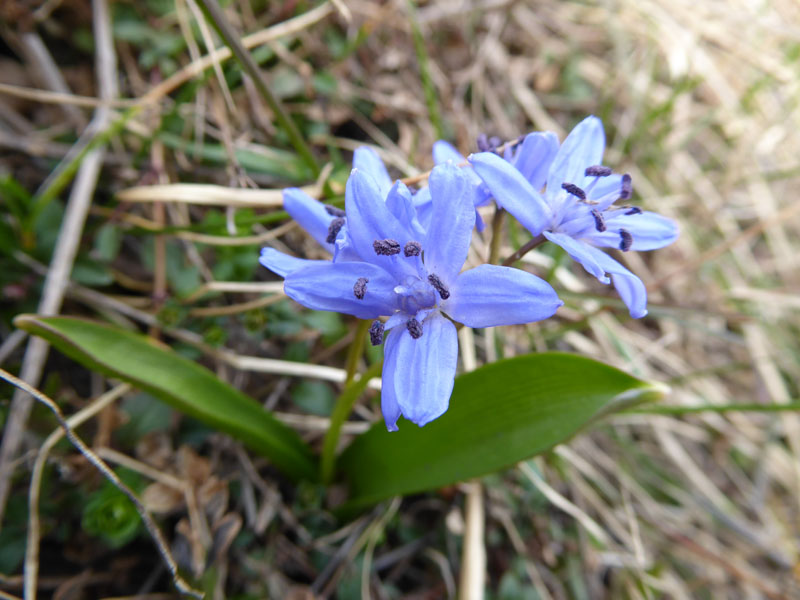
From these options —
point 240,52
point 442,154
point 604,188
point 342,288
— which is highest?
point 240,52

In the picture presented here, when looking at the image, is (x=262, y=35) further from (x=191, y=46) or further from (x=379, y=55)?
(x=379, y=55)

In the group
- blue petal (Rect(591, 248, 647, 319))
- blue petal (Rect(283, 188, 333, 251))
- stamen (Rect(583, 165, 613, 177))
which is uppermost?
stamen (Rect(583, 165, 613, 177))

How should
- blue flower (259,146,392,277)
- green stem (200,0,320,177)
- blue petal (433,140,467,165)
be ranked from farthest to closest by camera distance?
1. green stem (200,0,320,177)
2. blue petal (433,140,467,165)
3. blue flower (259,146,392,277)

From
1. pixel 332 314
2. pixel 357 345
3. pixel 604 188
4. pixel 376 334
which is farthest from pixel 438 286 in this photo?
pixel 332 314

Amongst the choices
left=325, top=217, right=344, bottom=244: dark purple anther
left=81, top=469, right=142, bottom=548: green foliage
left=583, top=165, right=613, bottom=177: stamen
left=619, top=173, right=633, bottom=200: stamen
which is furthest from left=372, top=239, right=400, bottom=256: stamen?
left=81, top=469, right=142, bottom=548: green foliage

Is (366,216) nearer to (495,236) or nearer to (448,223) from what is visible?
(448,223)

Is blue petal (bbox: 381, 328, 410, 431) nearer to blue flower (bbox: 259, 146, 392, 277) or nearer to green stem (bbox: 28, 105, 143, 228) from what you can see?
blue flower (bbox: 259, 146, 392, 277)
